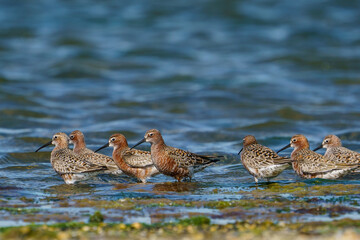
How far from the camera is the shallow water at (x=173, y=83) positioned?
39.9 ft

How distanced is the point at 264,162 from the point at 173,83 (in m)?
13.7

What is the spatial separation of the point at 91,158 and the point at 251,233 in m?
6.00

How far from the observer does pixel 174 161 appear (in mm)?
11539

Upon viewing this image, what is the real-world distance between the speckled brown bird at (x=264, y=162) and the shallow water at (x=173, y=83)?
0.41 metres

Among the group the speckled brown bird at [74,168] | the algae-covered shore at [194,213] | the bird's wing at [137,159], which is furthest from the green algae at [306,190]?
the speckled brown bird at [74,168]

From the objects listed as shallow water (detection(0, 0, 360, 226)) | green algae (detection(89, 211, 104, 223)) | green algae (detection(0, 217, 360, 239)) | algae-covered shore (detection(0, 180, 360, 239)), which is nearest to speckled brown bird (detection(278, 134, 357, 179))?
shallow water (detection(0, 0, 360, 226))

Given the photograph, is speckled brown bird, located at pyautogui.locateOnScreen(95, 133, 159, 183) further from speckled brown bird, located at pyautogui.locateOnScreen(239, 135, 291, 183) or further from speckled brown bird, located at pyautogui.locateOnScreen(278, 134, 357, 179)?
speckled brown bird, located at pyautogui.locateOnScreen(278, 134, 357, 179)

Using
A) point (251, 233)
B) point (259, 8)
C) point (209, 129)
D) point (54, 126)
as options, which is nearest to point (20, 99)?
point (54, 126)

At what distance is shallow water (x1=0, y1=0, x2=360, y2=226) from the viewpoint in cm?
1217

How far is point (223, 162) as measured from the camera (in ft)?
46.1

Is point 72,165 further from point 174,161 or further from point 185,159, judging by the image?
point 185,159

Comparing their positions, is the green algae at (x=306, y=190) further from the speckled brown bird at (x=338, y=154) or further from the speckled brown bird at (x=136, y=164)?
the speckled brown bird at (x=136, y=164)

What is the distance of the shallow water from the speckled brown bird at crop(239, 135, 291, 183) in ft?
1.34

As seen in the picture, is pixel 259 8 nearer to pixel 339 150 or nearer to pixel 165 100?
pixel 165 100
